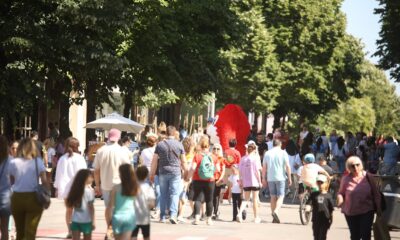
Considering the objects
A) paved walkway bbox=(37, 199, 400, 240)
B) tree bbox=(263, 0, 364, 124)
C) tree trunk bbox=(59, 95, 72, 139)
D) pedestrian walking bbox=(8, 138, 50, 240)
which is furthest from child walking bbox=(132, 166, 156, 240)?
tree bbox=(263, 0, 364, 124)

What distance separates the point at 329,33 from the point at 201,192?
Answer: 162 ft

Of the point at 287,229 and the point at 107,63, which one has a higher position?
the point at 107,63

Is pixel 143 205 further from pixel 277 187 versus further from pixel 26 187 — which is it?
pixel 277 187

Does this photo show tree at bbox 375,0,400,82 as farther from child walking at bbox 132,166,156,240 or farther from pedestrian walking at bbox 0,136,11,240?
child walking at bbox 132,166,156,240

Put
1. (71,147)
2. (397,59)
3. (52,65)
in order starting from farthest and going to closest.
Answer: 1. (397,59)
2. (52,65)
3. (71,147)

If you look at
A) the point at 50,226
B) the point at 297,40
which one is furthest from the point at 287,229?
the point at 297,40

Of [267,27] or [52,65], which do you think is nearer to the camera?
[52,65]

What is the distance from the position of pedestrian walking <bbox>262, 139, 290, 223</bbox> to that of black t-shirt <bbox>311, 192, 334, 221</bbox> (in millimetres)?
7023

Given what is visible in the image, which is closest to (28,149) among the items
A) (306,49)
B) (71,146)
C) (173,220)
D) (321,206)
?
(71,146)

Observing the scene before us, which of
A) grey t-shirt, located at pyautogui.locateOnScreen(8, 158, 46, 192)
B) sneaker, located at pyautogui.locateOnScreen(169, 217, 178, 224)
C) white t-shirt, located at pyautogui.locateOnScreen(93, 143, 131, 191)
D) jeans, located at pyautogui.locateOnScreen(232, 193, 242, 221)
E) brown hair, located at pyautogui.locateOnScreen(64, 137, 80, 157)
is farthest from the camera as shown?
jeans, located at pyautogui.locateOnScreen(232, 193, 242, 221)

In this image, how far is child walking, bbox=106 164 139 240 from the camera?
44.2 feet

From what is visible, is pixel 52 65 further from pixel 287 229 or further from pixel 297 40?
pixel 297 40

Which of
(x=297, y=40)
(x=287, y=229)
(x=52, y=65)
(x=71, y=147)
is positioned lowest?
(x=287, y=229)

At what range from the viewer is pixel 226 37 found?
4662cm
